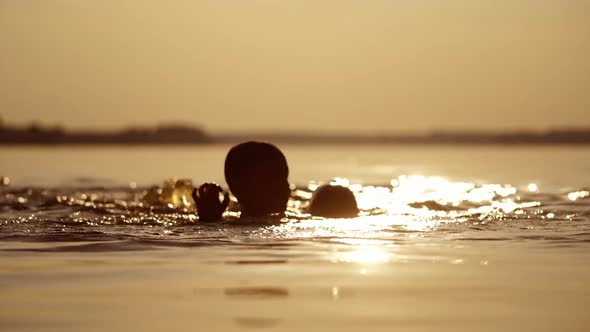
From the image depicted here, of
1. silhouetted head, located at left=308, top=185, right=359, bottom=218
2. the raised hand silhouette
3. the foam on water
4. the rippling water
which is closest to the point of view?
the rippling water

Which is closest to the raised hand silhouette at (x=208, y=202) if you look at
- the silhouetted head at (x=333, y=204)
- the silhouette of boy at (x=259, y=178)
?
the silhouette of boy at (x=259, y=178)

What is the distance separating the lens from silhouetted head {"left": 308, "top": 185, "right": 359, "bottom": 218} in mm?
21089

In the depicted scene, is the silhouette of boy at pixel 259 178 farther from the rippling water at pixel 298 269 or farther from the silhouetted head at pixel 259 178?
the rippling water at pixel 298 269

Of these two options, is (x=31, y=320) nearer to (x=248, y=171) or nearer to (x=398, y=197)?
(x=248, y=171)

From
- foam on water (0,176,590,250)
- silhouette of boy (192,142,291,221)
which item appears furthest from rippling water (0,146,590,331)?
silhouette of boy (192,142,291,221)

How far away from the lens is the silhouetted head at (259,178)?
21.6m

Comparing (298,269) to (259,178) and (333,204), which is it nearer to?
(333,204)

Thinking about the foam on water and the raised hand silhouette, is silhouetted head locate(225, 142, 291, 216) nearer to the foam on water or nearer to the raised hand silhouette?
the foam on water

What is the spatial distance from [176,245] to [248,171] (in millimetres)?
6234

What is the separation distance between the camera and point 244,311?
382 inches

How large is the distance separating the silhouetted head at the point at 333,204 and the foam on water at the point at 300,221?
1.04ft

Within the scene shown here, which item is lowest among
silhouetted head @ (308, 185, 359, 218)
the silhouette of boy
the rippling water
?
the rippling water

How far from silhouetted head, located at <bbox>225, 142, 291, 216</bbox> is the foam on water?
541 millimetres

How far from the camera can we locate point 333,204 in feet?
69.5
